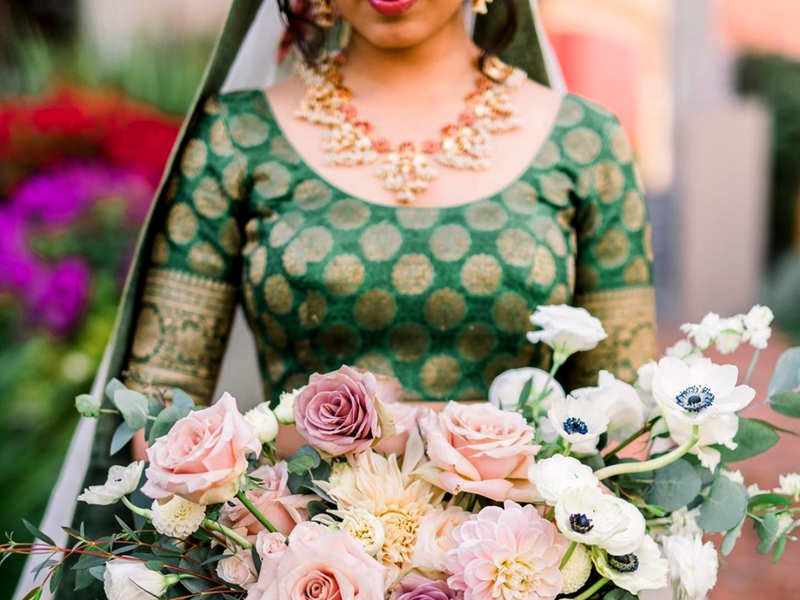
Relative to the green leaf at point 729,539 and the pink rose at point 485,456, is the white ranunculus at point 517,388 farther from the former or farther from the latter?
the green leaf at point 729,539

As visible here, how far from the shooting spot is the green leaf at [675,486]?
1.14m

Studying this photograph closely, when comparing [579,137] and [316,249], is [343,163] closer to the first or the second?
[316,249]

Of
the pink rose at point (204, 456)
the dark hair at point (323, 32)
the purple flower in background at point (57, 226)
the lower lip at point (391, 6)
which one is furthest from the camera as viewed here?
the purple flower in background at point (57, 226)

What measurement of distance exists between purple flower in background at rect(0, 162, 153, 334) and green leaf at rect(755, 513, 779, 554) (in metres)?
2.28

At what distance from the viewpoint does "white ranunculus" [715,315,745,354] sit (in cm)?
122

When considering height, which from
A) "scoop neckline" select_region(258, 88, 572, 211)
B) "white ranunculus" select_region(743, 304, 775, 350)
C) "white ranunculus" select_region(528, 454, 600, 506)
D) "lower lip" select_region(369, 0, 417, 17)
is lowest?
"white ranunculus" select_region(528, 454, 600, 506)

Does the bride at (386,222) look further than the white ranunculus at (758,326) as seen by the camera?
Yes

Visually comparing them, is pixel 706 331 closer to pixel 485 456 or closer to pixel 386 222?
pixel 485 456

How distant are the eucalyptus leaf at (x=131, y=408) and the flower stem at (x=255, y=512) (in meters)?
0.17

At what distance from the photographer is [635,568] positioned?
107 centimetres

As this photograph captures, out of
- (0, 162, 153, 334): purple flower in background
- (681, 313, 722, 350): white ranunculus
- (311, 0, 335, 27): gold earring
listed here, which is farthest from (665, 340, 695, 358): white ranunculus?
(0, 162, 153, 334): purple flower in background

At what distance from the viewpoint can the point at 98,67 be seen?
4.15 metres

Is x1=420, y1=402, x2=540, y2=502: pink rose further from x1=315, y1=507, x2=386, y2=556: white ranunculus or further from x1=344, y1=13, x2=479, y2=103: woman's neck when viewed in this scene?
x1=344, y1=13, x2=479, y2=103: woman's neck

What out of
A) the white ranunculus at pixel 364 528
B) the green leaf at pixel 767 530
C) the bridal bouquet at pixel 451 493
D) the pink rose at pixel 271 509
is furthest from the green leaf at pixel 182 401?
the green leaf at pixel 767 530
